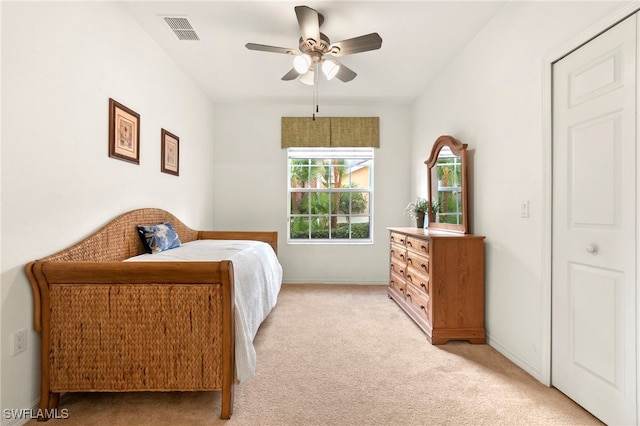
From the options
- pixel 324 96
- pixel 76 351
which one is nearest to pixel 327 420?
pixel 76 351

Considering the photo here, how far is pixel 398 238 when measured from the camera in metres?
3.45

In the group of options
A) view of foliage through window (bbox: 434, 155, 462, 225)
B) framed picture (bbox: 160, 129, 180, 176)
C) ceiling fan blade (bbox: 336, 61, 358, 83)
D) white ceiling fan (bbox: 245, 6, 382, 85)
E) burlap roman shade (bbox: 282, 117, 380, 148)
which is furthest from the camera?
burlap roman shade (bbox: 282, 117, 380, 148)

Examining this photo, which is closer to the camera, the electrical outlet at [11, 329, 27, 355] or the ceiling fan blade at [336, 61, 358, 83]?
the electrical outlet at [11, 329, 27, 355]

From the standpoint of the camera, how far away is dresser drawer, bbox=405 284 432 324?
2566mm

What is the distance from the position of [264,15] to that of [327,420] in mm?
2780

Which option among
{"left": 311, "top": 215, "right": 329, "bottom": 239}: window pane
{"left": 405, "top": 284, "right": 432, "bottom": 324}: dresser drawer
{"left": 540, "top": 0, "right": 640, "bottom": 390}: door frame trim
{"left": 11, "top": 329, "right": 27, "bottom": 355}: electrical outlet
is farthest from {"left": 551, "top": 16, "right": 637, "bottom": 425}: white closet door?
{"left": 311, "top": 215, "right": 329, "bottom": 239}: window pane

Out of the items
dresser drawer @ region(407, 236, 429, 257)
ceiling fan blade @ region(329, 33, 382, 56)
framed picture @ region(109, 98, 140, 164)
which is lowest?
dresser drawer @ region(407, 236, 429, 257)

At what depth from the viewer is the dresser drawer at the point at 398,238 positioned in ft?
10.5

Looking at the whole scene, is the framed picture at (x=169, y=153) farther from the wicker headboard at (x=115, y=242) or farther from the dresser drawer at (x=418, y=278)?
the dresser drawer at (x=418, y=278)

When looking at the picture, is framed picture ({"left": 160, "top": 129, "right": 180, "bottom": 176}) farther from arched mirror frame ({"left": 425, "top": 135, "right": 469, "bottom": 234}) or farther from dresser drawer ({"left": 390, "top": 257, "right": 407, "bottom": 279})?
arched mirror frame ({"left": 425, "top": 135, "right": 469, "bottom": 234})

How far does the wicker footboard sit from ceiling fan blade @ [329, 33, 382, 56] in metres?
1.84

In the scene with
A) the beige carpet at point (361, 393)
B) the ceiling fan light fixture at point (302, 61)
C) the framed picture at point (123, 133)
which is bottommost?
the beige carpet at point (361, 393)

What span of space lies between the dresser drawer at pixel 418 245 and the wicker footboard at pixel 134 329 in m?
1.73

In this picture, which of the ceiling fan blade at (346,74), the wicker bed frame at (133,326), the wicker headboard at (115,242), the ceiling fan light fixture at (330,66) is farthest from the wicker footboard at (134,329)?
the ceiling fan blade at (346,74)
